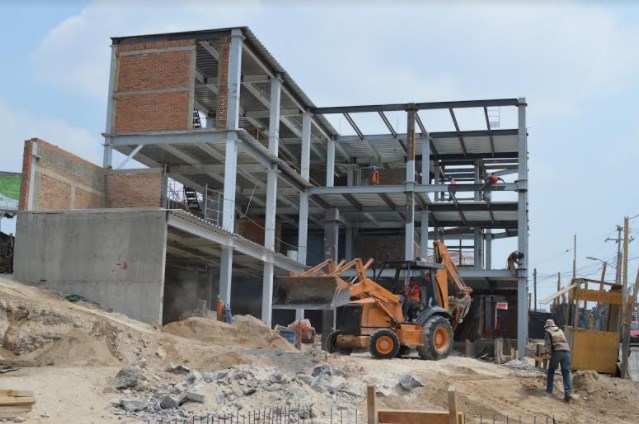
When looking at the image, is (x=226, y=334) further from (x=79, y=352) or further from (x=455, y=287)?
(x=455, y=287)

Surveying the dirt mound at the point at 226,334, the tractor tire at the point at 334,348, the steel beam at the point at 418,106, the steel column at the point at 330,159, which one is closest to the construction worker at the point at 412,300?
the tractor tire at the point at 334,348

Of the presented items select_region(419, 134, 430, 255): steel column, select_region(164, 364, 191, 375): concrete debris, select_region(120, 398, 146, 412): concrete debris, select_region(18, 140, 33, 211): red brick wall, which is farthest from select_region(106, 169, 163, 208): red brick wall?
select_region(419, 134, 430, 255): steel column

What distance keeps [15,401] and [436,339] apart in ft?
42.0

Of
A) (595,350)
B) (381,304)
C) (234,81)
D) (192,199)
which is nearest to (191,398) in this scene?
(381,304)

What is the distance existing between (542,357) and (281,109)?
64.4 feet

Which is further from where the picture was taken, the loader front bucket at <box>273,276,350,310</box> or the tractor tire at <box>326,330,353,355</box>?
the tractor tire at <box>326,330,353,355</box>

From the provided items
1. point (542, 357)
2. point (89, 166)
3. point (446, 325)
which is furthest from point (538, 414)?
point (89, 166)

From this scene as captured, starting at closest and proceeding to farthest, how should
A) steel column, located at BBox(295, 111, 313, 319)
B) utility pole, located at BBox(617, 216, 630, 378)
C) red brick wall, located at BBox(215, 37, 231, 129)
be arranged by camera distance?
utility pole, located at BBox(617, 216, 630, 378)
red brick wall, located at BBox(215, 37, 231, 129)
steel column, located at BBox(295, 111, 313, 319)

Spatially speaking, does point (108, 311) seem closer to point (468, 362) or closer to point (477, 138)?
point (468, 362)

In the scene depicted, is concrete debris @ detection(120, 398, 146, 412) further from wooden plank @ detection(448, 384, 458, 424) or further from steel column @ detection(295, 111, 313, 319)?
steel column @ detection(295, 111, 313, 319)

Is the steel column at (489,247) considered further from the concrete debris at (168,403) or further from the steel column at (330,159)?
the concrete debris at (168,403)

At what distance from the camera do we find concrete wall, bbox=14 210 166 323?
68.0ft

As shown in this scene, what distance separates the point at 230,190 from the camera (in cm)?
2545

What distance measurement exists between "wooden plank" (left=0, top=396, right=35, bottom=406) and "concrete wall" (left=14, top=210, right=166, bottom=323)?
984 cm
